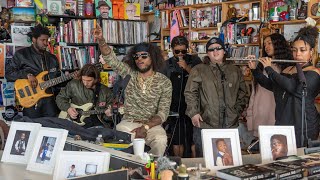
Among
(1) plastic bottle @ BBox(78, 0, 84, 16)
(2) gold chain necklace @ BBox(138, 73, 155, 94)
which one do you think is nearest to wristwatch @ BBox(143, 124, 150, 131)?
(2) gold chain necklace @ BBox(138, 73, 155, 94)

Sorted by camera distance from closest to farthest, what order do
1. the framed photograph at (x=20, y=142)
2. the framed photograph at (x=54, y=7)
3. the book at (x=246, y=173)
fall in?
the book at (x=246, y=173) < the framed photograph at (x=20, y=142) < the framed photograph at (x=54, y=7)

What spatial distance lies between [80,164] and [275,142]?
1036 mm

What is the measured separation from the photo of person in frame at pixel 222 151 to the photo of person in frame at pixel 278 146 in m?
0.27

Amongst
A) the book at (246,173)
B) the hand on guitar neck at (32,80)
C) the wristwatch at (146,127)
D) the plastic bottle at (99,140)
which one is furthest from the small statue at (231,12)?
the book at (246,173)

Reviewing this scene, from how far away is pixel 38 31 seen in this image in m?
4.93

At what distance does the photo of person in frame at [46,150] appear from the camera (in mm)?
2283

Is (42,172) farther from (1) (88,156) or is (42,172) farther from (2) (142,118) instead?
(2) (142,118)

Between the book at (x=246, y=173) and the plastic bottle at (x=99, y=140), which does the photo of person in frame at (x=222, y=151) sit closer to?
the book at (x=246, y=173)

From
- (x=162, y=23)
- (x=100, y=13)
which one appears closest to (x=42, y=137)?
(x=100, y=13)

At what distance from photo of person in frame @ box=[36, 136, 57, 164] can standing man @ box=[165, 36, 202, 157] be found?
2.21 meters

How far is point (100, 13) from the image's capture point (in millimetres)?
6105

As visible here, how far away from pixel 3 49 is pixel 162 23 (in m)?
2.60

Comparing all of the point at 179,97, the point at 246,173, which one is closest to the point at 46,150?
the point at 246,173

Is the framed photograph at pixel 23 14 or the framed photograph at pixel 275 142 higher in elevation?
the framed photograph at pixel 23 14
